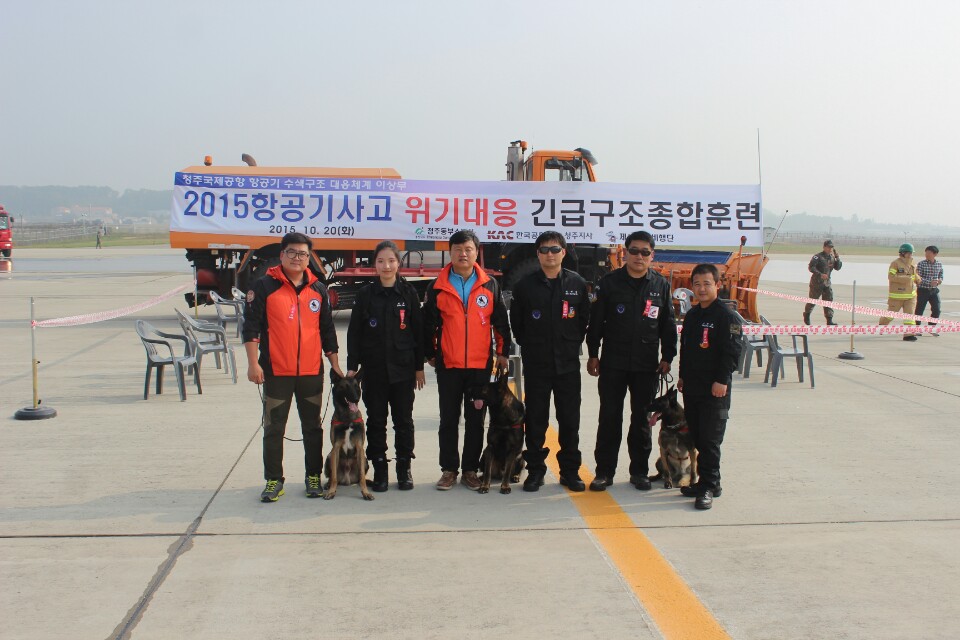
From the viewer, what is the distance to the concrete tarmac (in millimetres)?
3586

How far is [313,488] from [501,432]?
1247 millimetres

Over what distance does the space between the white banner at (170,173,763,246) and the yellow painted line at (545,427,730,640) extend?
9691 millimetres

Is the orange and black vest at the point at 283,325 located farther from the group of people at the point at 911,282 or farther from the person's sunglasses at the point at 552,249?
the group of people at the point at 911,282

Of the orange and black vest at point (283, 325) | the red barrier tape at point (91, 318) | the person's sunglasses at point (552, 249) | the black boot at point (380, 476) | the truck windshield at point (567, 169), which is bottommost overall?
the black boot at point (380, 476)

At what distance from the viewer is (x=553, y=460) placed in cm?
625

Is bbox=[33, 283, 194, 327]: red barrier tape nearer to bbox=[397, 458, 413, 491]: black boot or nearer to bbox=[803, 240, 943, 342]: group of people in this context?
bbox=[397, 458, 413, 491]: black boot

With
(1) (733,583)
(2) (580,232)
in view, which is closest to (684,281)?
(2) (580,232)

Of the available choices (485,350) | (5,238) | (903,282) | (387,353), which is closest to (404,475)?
(387,353)

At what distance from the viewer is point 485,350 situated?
5305mm

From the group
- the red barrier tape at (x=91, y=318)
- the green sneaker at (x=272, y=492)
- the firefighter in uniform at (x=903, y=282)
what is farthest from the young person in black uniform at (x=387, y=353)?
the firefighter in uniform at (x=903, y=282)

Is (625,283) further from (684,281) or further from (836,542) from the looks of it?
(684,281)

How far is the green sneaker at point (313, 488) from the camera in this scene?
5234 millimetres

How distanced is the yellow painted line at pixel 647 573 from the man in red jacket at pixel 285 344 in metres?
1.76

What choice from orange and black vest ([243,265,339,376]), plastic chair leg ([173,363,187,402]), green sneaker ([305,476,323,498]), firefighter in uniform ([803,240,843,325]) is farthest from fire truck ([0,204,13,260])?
green sneaker ([305,476,323,498])
